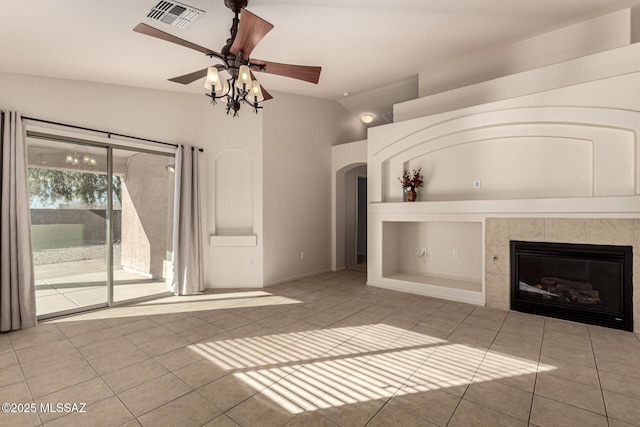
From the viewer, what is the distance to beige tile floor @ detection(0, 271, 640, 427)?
6.57 ft

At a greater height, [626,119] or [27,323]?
[626,119]

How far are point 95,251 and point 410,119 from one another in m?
5.24

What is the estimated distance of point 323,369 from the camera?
8.46 feet

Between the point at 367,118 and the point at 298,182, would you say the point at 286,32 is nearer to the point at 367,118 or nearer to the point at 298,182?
the point at 298,182

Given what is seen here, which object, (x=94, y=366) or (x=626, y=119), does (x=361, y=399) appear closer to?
(x=94, y=366)

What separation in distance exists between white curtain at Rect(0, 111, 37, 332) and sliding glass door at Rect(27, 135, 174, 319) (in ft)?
0.86

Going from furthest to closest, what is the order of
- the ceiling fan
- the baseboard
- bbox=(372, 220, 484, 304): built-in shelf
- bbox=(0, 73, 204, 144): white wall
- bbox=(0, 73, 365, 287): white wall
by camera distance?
the baseboard, bbox=(372, 220, 484, 304): built-in shelf, bbox=(0, 73, 365, 287): white wall, bbox=(0, 73, 204, 144): white wall, the ceiling fan

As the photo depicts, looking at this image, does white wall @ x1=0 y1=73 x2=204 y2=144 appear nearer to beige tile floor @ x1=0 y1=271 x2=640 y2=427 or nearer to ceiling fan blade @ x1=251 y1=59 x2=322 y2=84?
beige tile floor @ x1=0 y1=271 x2=640 y2=427

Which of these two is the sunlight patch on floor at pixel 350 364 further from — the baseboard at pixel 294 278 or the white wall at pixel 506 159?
the baseboard at pixel 294 278

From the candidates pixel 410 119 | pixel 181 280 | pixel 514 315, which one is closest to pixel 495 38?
pixel 410 119

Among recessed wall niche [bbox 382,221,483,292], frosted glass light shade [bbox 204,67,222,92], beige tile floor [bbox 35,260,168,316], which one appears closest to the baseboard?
recessed wall niche [bbox 382,221,483,292]

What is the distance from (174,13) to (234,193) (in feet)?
9.57

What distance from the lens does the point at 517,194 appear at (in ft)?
13.5

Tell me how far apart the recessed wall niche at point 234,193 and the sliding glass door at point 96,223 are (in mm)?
768
